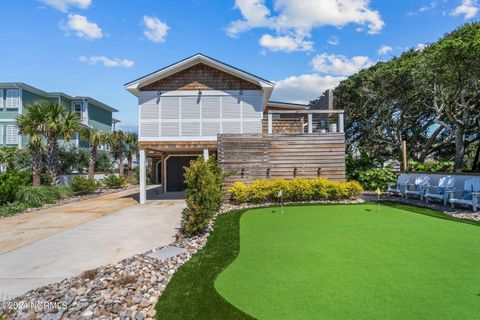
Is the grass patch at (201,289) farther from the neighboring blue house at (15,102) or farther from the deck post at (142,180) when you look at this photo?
the neighboring blue house at (15,102)

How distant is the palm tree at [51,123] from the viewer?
15.0 m

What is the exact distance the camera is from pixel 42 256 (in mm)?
5453

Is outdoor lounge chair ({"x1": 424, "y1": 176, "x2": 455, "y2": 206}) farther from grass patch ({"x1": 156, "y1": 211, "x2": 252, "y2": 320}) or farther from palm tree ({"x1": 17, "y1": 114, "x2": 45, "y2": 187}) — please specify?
palm tree ({"x1": 17, "y1": 114, "x2": 45, "y2": 187})

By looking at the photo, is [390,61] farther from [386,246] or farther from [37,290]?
[37,290]

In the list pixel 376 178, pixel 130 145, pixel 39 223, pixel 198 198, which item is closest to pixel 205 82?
pixel 198 198

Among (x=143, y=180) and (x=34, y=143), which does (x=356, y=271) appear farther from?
(x=34, y=143)

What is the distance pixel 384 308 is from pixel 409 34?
594 inches

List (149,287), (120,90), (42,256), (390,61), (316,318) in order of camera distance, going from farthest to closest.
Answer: (390,61), (120,90), (42,256), (149,287), (316,318)

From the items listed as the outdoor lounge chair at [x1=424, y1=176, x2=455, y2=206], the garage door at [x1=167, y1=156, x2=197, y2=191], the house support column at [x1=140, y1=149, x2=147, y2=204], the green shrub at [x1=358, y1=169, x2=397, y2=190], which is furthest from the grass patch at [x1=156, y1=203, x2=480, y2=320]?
the garage door at [x1=167, y1=156, x2=197, y2=191]

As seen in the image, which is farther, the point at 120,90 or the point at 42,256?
the point at 120,90

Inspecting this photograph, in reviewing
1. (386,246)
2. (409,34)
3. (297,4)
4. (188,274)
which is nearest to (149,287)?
(188,274)

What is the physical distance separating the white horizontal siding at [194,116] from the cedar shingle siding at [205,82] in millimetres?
290

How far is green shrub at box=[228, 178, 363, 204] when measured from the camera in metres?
10.8

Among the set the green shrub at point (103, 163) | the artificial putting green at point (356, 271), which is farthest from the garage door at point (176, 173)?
the artificial putting green at point (356, 271)
